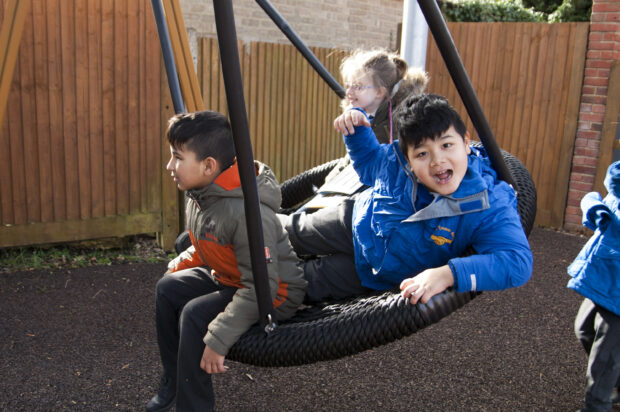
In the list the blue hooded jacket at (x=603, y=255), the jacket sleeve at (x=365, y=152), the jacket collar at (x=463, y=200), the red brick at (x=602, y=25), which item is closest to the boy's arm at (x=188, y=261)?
the jacket sleeve at (x=365, y=152)

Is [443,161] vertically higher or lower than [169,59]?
lower

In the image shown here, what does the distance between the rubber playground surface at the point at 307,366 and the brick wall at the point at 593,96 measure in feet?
6.38

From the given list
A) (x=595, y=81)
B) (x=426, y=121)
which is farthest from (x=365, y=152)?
(x=595, y=81)

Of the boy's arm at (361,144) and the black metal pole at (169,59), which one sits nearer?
the boy's arm at (361,144)

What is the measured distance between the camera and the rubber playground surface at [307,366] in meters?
2.61

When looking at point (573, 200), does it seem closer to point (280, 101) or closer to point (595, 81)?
point (595, 81)

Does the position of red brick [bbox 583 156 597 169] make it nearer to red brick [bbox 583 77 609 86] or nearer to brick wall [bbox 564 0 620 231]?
brick wall [bbox 564 0 620 231]

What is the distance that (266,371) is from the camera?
2.92 meters

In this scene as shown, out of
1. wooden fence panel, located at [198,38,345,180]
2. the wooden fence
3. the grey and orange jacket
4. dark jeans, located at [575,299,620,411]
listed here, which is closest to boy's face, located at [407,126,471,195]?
the grey and orange jacket

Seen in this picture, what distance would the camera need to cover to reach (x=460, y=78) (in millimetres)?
1624

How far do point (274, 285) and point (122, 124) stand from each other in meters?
3.28

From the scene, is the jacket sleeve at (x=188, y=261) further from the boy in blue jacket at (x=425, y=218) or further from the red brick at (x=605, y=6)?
the red brick at (x=605, y=6)

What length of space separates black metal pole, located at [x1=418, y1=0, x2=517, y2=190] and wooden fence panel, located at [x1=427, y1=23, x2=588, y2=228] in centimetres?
437

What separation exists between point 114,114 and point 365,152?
308 centimetres
